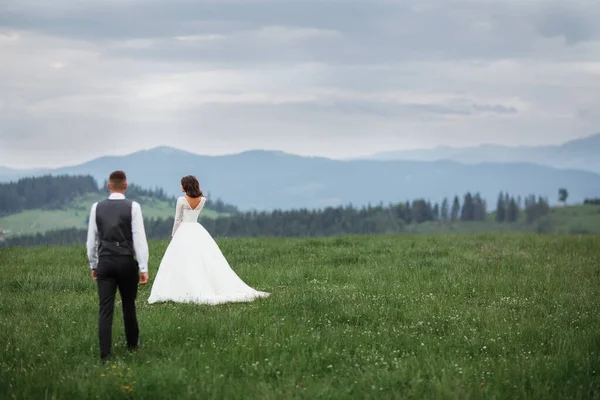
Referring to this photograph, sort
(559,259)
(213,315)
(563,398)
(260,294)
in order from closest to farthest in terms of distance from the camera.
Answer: (563,398) → (213,315) → (260,294) → (559,259)

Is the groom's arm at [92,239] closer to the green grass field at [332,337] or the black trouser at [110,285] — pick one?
the black trouser at [110,285]

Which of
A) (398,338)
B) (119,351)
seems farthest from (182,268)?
(398,338)

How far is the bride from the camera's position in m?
17.2

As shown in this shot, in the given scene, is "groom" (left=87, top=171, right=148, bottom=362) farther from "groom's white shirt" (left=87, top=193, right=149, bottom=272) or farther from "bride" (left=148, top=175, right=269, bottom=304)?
"bride" (left=148, top=175, right=269, bottom=304)

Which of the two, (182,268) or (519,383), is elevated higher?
(182,268)

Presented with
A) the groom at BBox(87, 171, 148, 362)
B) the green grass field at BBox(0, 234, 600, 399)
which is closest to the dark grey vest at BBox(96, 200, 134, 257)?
the groom at BBox(87, 171, 148, 362)

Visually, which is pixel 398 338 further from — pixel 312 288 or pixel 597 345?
pixel 312 288

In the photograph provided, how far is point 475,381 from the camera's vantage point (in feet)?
33.1

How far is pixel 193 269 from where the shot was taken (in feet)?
57.9

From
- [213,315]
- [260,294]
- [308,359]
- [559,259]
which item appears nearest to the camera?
[308,359]

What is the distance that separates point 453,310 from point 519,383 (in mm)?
5283

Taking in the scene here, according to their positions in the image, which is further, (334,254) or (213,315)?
(334,254)

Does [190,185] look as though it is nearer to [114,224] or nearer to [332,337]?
[114,224]

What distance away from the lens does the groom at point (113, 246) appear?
10938 mm
